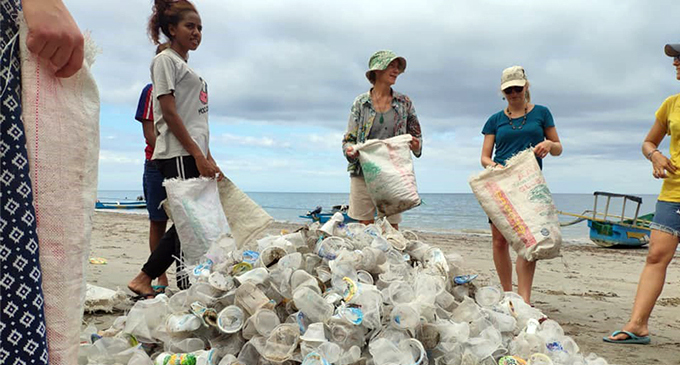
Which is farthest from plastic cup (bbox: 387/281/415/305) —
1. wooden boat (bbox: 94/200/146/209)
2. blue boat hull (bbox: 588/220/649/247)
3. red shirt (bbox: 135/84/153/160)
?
wooden boat (bbox: 94/200/146/209)

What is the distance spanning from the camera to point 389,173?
3.61 metres

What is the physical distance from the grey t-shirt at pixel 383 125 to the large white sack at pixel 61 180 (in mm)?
2877

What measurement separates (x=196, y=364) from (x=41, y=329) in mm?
924

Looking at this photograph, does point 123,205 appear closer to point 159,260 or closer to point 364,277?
point 159,260

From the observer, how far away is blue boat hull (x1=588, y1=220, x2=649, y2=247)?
40.5ft

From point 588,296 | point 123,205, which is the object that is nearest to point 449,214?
point 123,205

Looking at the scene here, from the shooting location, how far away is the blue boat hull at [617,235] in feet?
40.5

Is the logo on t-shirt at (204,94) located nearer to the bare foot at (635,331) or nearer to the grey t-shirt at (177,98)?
the grey t-shirt at (177,98)

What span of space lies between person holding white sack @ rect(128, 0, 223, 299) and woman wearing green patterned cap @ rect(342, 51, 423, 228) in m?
1.14

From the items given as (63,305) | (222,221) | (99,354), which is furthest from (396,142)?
(63,305)

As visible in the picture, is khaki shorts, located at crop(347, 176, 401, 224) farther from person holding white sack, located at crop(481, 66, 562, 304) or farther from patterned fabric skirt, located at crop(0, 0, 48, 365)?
patterned fabric skirt, located at crop(0, 0, 48, 365)

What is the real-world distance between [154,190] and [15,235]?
2917 mm

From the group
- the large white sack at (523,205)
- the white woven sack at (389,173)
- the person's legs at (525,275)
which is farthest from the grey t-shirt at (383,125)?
the person's legs at (525,275)

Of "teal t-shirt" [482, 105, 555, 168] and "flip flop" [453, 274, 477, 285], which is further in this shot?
"teal t-shirt" [482, 105, 555, 168]
